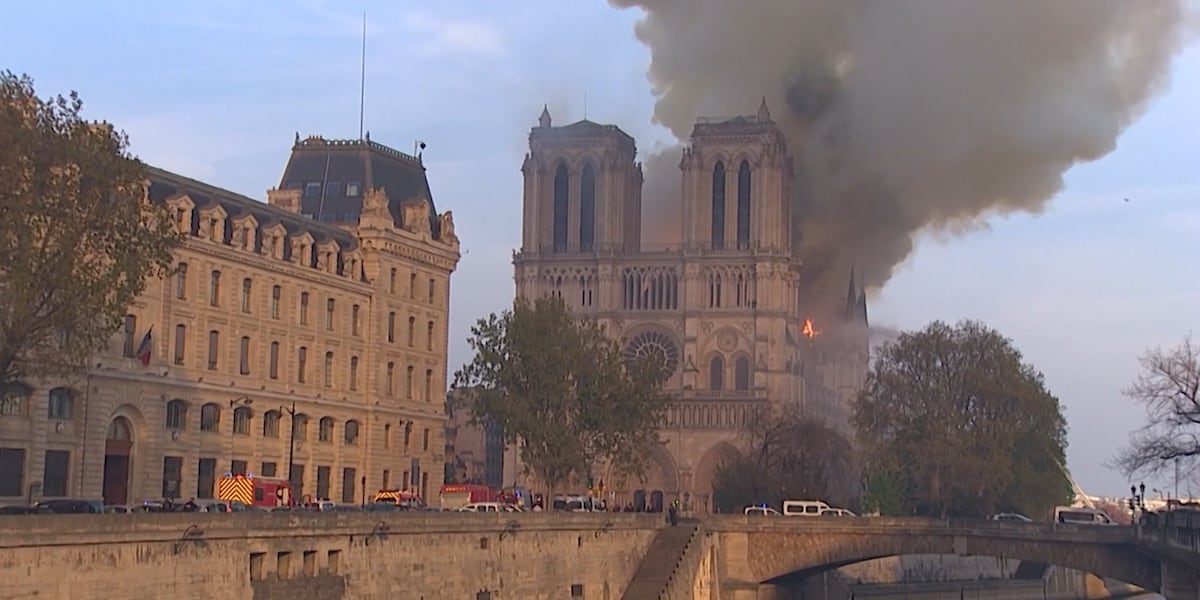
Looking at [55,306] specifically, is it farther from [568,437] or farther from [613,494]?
[613,494]

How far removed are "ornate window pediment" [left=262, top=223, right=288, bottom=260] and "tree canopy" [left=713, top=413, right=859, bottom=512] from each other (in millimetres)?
49080

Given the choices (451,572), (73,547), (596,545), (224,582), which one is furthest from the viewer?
(596,545)

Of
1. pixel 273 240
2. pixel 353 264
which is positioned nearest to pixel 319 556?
pixel 273 240

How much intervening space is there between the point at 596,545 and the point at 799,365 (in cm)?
9088

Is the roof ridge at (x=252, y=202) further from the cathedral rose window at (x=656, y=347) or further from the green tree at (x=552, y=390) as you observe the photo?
the cathedral rose window at (x=656, y=347)

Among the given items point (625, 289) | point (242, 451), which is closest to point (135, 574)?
point (242, 451)

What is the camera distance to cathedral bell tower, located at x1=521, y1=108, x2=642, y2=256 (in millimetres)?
177713

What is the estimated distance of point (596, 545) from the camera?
3487 inches

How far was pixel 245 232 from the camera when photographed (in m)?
102

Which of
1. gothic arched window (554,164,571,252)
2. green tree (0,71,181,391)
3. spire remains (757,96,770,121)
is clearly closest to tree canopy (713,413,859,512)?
spire remains (757,96,770,121)

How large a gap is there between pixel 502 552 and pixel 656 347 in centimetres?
9783

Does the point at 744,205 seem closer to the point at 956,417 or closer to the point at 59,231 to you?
the point at 956,417

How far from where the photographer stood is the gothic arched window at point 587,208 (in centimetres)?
17938

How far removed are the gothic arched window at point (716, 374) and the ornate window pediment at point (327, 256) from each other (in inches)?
2737
